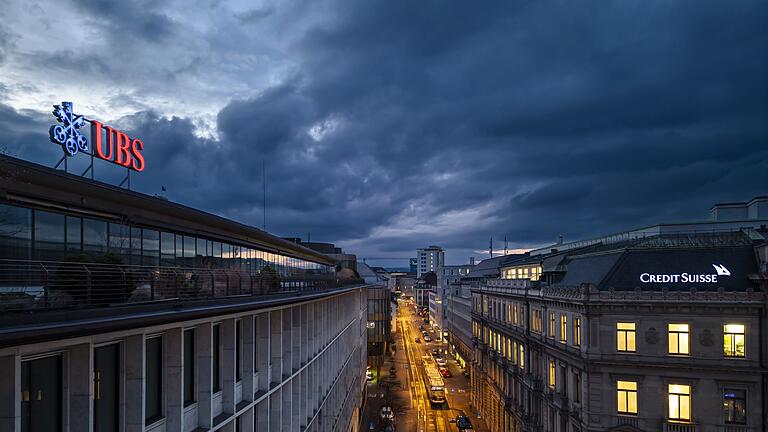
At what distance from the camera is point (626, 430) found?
4203 cm

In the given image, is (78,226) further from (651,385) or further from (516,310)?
(516,310)

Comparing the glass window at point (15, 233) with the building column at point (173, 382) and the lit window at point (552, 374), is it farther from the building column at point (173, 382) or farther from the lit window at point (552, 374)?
the lit window at point (552, 374)

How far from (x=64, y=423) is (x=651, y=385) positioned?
42263 mm

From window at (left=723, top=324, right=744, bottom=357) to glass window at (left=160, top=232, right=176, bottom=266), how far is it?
40004 millimetres

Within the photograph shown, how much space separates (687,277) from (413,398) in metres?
61.2

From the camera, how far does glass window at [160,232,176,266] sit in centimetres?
2655

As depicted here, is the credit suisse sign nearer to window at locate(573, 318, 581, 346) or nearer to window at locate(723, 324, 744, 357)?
window at locate(573, 318, 581, 346)

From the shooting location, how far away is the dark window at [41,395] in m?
11.5

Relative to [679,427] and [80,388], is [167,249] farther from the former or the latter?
[679,427]

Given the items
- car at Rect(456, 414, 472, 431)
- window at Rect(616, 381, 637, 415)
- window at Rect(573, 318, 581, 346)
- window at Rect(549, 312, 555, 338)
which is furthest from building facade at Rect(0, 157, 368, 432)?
car at Rect(456, 414, 472, 431)

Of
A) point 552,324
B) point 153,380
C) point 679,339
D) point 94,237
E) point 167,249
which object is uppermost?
point 94,237

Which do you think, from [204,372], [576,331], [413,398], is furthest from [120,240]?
[413,398]

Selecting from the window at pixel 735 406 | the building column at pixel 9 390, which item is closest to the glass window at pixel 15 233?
the building column at pixel 9 390

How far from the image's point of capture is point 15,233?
17328mm
